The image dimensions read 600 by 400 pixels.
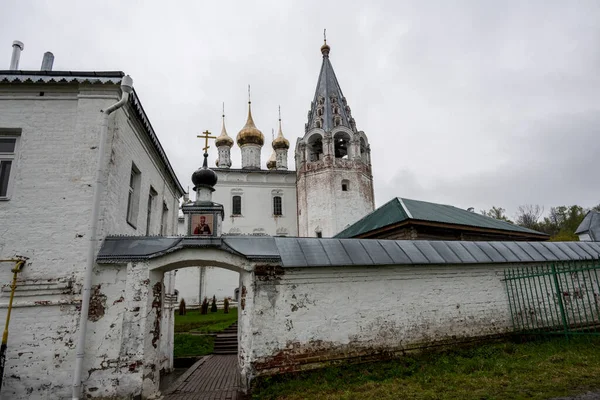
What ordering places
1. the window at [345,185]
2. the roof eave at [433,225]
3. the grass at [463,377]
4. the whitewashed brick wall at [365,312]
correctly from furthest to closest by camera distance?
the window at [345,185] < the roof eave at [433,225] < the whitewashed brick wall at [365,312] < the grass at [463,377]

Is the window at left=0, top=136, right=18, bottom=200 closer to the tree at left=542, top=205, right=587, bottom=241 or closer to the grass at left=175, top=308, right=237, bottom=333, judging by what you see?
the grass at left=175, top=308, right=237, bottom=333

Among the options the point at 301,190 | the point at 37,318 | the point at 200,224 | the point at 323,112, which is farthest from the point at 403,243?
the point at 323,112

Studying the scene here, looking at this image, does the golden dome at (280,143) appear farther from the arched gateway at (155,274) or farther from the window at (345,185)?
the arched gateway at (155,274)

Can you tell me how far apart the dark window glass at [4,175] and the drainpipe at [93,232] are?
1.62m

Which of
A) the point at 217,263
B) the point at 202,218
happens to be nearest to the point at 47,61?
the point at 202,218

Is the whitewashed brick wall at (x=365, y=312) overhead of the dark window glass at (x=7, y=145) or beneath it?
beneath

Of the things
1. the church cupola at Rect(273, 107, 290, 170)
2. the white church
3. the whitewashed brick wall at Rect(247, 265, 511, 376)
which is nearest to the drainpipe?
the whitewashed brick wall at Rect(247, 265, 511, 376)

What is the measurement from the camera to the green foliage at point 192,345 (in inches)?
458

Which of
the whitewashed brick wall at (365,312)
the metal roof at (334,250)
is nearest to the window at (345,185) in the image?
the metal roof at (334,250)

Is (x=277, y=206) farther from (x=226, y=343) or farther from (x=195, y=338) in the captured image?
(x=226, y=343)

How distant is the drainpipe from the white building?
6 cm

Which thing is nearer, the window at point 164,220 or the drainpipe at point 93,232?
the drainpipe at point 93,232

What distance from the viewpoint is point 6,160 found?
22.0ft

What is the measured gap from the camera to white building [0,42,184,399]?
5.92 meters
